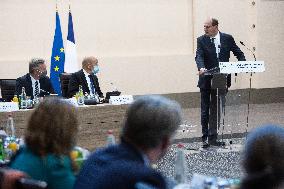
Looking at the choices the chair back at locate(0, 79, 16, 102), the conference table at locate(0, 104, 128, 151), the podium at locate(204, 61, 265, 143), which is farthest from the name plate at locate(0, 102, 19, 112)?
the podium at locate(204, 61, 265, 143)

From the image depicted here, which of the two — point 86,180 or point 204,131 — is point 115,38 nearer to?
point 204,131

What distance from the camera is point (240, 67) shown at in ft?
25.1

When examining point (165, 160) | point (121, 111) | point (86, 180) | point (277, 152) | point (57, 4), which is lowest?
point (165, 160)

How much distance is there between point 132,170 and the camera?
207 cm

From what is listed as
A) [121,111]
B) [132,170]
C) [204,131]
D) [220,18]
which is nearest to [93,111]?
[121,111]

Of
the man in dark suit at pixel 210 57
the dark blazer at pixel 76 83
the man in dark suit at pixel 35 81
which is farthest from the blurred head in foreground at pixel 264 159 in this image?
the dark blazer at pixel 76 83

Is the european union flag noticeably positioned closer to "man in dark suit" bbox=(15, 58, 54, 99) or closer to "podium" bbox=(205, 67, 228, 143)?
"man in dark suit" bbox=(15, 58, 54, 99)

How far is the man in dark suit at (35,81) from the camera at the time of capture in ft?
26.8

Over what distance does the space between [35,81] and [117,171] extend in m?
6.39

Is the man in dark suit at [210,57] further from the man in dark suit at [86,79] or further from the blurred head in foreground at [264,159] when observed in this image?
the blurred head in foreground at [264,159]

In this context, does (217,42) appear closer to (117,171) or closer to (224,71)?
(224,71)

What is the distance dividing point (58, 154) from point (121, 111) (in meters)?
5.17

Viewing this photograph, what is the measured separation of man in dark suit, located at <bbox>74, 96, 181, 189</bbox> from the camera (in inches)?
84.0

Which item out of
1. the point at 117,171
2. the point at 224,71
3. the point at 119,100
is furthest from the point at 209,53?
the point at 117,171
